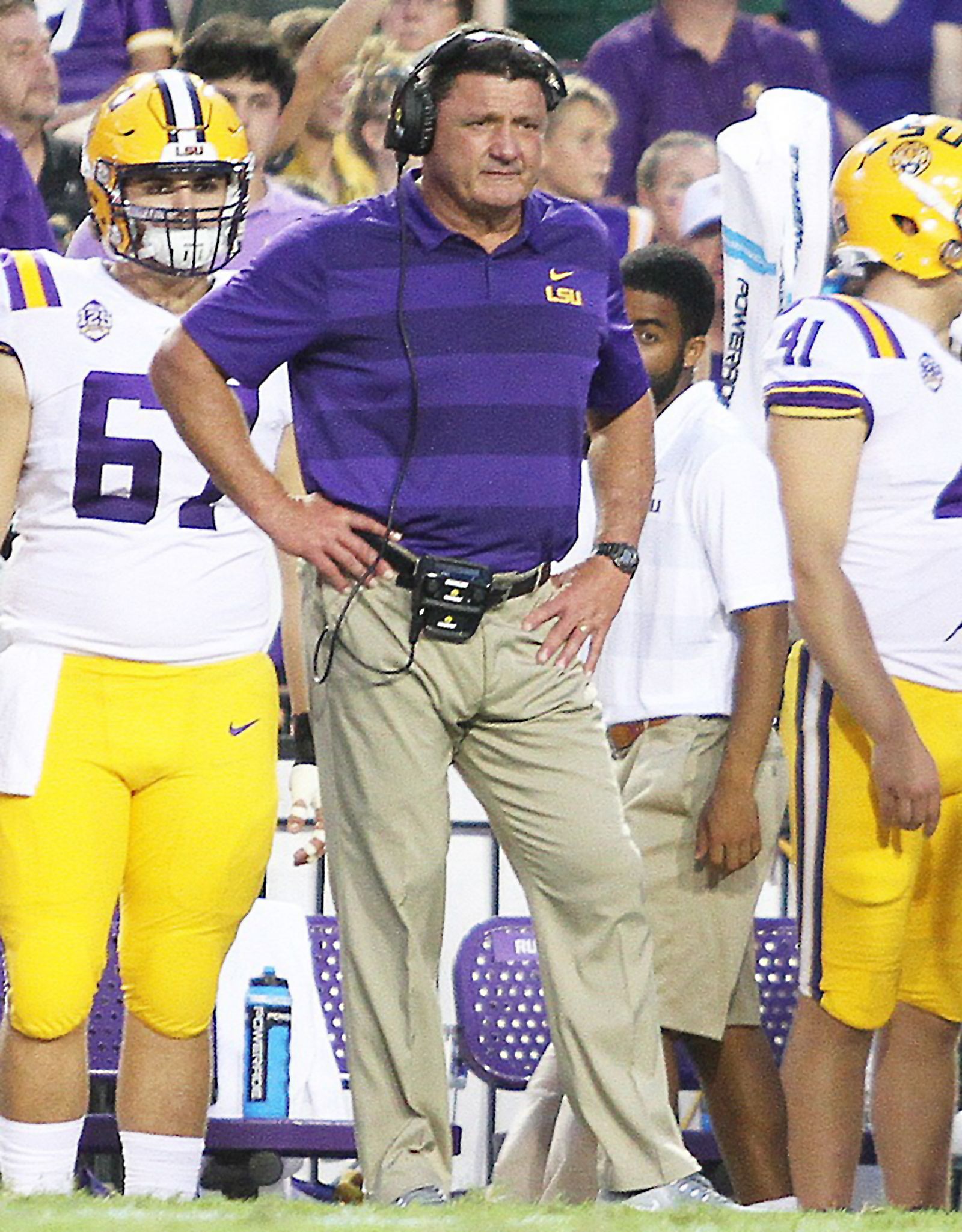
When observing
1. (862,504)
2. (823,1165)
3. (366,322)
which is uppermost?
(366,322)

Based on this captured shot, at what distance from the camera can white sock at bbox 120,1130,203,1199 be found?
11.9 feet

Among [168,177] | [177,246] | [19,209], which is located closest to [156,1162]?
[177,246]

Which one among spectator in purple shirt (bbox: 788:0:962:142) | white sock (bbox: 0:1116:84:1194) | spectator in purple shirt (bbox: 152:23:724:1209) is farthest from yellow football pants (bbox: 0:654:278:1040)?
spectator in purple shirt (bbox: 788:0:962:142)

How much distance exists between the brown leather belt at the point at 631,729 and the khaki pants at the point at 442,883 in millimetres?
863

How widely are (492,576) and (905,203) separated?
1.06 meters

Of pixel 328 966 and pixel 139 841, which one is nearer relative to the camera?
pixel 139 841

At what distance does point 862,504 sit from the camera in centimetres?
377

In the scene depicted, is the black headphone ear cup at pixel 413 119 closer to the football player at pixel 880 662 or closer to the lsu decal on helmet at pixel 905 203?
the football player at pixel 880 662

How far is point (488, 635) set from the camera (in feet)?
10.9

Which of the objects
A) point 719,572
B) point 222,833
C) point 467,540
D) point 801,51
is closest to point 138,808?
point 222,833

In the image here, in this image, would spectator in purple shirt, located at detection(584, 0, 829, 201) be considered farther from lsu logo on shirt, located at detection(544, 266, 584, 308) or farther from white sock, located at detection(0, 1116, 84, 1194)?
white sock, located at detection(0, 1116, 84, 1194)

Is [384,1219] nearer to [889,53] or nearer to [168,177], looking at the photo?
[168,177]

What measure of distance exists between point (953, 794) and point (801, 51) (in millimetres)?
3969

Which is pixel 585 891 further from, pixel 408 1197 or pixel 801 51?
pixel 801 51
